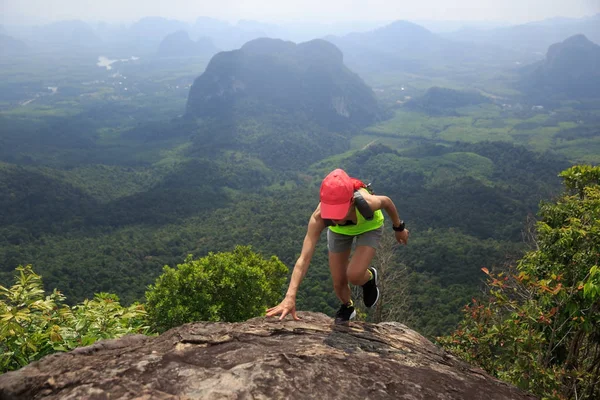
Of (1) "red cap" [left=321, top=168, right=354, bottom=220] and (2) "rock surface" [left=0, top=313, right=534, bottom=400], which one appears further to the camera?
(1) "red cap" [left=321, top=168, right=354, bottom=220]

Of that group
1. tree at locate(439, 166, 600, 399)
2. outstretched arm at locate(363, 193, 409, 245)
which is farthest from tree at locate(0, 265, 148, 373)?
tree at locate(439, 166, 600, 399)

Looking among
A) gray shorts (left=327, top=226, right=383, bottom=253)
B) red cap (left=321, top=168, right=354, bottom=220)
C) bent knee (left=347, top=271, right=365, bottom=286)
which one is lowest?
bent knee (left=347, top=271, right=365, bottom=286)

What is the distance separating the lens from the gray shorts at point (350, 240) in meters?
5.48

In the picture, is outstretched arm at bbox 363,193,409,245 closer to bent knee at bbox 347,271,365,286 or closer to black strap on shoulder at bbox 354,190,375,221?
black strap on shoulder at bbox 354,190,375,221

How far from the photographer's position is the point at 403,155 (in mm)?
125812

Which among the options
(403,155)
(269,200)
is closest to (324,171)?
(403,155)

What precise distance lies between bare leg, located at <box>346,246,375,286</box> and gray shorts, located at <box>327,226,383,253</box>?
82mm

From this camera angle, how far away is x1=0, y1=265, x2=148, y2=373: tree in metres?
4.82

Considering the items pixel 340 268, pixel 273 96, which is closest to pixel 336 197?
pixel 340 268

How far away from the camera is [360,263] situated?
17.9 ft

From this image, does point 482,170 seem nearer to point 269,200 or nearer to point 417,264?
point 269,200

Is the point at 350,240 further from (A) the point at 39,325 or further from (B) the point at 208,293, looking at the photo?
(B) the point at 208,293

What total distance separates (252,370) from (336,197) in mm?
2070

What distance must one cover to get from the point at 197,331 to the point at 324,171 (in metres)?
120
